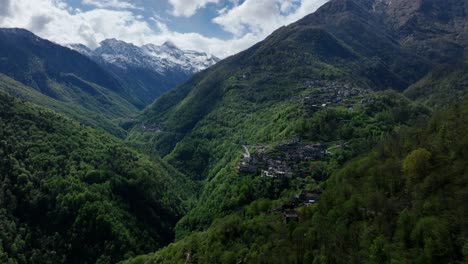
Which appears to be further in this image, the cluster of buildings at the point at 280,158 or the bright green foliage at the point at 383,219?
the cluster of buildings at the point at 280,158

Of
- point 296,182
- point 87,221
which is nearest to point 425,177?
point 296,182

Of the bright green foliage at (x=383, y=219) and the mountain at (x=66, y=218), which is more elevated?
the bright green foliage at (x=383, y=219)

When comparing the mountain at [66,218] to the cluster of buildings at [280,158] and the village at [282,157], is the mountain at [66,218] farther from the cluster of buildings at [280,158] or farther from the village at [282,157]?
the village at [282,157]

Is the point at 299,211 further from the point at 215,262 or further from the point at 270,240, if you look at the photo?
the point at 215,262

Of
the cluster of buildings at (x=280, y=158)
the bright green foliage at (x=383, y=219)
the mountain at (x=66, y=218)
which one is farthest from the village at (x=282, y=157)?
the mountain at (x=66, y=218)

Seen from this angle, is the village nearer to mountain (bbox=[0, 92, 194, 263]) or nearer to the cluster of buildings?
the cluster of buildings

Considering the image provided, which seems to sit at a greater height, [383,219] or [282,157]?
[282,157]

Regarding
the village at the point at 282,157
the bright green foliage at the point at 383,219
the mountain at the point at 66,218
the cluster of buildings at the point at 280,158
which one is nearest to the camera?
the bright green foliage at the point at 383,219

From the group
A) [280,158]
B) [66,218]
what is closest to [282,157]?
[280,158]

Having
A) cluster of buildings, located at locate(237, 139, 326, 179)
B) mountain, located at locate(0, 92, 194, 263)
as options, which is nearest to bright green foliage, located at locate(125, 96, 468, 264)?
cluster of buildings, located at locate(237, 139, 326, 179)

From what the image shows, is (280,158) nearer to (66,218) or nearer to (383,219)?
(383,219)
